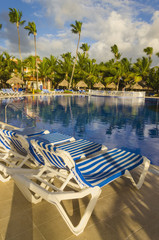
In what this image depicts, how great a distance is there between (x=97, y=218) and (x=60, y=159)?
2.96 feet

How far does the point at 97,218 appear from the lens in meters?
2.23

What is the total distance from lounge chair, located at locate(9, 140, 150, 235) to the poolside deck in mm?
152

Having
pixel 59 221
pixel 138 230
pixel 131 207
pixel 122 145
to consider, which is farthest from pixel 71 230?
pixel 122 145

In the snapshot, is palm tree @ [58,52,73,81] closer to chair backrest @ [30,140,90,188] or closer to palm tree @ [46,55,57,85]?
palm tree @ [46,55,57,85]

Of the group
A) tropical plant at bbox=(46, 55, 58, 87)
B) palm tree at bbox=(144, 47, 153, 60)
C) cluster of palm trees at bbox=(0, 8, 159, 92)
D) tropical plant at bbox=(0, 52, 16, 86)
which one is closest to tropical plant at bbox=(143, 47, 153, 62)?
palm tree at bbox=(144, 47, 153, 60)

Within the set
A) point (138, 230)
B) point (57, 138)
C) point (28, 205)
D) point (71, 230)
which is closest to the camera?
point (71, 230)

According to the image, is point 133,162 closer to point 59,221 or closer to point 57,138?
point 59,221

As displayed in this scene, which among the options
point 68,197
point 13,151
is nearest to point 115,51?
point 13,151

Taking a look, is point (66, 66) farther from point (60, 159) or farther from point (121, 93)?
point (60, 159)

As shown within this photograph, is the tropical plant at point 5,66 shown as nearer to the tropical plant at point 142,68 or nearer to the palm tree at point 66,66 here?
the palm tree at point 66,66

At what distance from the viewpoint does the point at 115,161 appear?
2930 millimetres

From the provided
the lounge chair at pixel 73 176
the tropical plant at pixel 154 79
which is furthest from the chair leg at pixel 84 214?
the tropical plant at pixel 154 79

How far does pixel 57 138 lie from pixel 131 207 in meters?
2.30

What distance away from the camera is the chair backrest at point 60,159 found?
1.90 m
